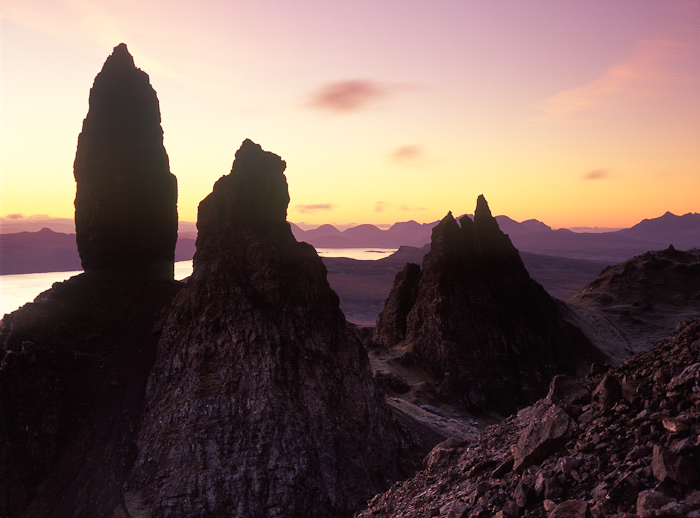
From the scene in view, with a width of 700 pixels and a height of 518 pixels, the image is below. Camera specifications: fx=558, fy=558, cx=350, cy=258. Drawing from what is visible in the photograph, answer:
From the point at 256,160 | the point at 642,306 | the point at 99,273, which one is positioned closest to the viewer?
the point at 256,160

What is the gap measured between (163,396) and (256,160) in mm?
27386

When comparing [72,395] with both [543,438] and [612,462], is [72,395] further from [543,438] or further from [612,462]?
[612,462]

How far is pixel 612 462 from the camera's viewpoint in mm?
13250

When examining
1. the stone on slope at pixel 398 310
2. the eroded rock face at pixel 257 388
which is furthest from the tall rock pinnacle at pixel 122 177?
the stone on slope at pixel 398 310

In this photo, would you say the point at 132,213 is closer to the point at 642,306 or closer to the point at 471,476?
the point at 471,476

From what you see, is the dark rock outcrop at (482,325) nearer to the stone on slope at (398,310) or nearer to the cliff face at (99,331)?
the stone on slope at (398,310)

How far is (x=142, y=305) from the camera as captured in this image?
63.8 m

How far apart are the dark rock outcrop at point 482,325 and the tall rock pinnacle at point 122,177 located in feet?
163

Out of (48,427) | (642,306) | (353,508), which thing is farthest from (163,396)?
(642,306)

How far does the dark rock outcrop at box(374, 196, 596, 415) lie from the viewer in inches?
3757

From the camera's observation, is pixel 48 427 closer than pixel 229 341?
Yes

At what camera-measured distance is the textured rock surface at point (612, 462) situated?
1139 centimetres

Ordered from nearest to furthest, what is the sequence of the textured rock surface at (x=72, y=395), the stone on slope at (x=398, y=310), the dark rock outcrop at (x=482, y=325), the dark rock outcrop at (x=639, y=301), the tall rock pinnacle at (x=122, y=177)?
the textured rock surface at (x=72, y=395), the tall rock pinnacle at (x=122, y=177), the dark rock outcrop at (x=482, y=325), the stone on slope at (x=398, y=310), the dark rock outcrop at (x=639, y=301)

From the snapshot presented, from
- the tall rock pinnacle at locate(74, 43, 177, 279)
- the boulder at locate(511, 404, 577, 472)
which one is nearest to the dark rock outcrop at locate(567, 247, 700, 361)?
the tall rock pinnacle at locate(74, 43, 177, 279)
